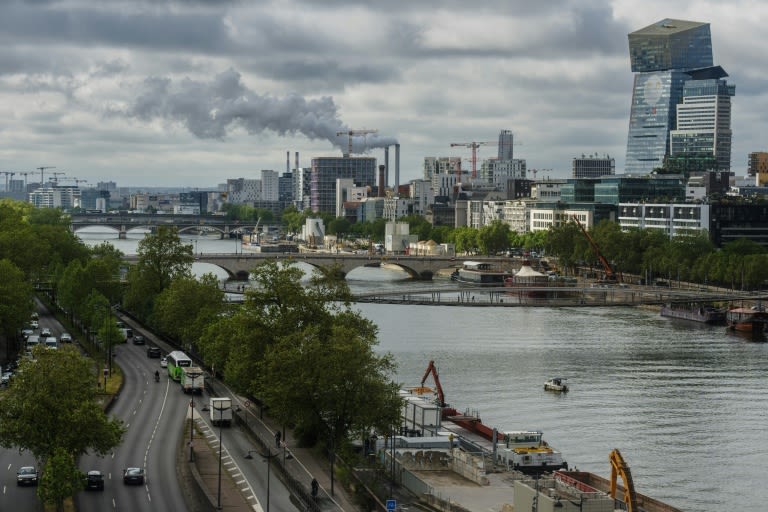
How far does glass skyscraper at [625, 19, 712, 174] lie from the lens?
188 m

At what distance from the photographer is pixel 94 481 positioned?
2761 cm

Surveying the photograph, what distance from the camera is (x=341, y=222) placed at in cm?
16488

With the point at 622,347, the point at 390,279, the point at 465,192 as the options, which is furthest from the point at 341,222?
the point at 622,347

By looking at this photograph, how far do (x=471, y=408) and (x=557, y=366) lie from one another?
9.71m

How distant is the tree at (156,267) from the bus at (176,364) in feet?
48.9

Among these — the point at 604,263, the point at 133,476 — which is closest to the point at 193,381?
the point at 133,476

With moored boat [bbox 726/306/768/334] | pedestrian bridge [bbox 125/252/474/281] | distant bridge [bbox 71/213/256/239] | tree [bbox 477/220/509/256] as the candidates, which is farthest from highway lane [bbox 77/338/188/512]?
distant bridge [bbox 71/213/256/239]

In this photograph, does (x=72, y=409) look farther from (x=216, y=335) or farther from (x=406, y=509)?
(x=216, y=335)

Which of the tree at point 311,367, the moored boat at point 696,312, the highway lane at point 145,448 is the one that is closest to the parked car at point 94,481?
the highway lane at point 145,448

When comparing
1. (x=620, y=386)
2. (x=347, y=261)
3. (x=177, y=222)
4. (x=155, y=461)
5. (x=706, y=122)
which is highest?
(x=706, y=122)

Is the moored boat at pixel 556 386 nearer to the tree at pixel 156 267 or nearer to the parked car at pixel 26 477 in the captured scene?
the tree at pixel 156 267

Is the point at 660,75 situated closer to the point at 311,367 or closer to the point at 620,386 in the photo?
the point at 620,386

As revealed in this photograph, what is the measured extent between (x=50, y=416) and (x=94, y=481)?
1610 millimetres

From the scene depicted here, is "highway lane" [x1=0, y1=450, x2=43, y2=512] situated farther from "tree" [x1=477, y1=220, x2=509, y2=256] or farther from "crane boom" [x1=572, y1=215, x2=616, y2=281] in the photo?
"tree" [x1=477, y1=220, x2=509, y2=256]
